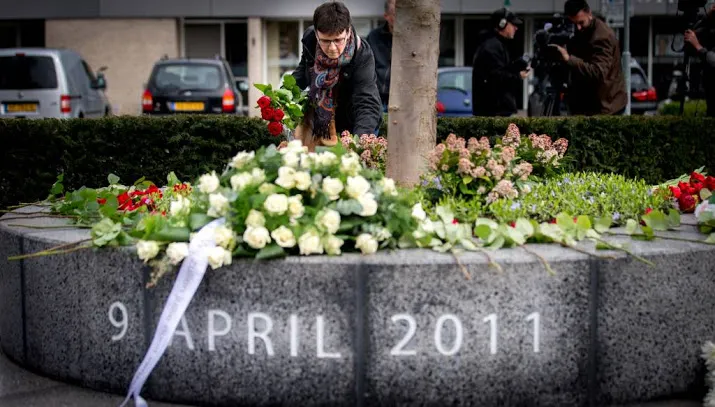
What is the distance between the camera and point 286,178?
14.3ft

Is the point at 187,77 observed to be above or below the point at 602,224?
above

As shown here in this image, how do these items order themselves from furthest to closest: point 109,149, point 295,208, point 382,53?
point 382,53, point 109,149, point 295,208

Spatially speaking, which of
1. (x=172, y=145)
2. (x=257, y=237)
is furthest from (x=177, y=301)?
(x=172, y=145)

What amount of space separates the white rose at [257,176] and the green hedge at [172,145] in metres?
4.68

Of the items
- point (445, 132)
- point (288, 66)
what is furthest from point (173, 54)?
point (445, 132)

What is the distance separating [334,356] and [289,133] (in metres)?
2.79

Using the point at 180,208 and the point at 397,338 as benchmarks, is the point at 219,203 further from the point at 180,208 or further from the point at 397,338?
the point at 397,338

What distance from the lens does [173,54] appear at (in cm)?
3100

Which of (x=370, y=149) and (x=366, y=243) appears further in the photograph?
(x=370, y=149)

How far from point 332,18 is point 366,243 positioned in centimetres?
234

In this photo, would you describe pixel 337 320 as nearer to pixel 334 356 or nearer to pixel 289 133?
pixel 334 356

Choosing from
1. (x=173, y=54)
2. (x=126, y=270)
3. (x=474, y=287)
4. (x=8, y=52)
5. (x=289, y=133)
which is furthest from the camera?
(x=173, y=54)

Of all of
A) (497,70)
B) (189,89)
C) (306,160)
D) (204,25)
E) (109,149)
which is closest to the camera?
(306,160)

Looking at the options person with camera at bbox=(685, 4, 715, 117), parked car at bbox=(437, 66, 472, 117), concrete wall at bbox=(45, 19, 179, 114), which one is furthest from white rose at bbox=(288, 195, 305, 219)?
concrete wall at bbox=(45, 19, 179, 114)
